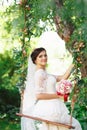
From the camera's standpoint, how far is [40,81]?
16.8 feet

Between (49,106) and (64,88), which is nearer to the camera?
(64,88)

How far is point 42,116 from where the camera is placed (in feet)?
16.9

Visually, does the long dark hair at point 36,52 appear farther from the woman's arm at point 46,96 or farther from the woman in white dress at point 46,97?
the woman's arm at point 46,96

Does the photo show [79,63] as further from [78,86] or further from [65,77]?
[65,77]

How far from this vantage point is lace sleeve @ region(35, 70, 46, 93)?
201 inches

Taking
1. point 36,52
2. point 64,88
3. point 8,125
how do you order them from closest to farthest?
point 64,88 → point 36,52 → point 8,125

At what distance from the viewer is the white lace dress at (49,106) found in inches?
202

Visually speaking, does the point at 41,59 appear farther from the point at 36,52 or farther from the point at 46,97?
the point at 46,97

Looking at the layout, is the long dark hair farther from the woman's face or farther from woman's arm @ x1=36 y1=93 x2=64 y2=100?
woman's arm @ x1=36 y1=93 x2=64 y2=100

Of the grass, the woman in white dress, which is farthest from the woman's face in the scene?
the grass

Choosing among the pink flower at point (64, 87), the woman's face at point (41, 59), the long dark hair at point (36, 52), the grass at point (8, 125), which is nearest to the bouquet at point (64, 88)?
the pink flower at point (64, 87)

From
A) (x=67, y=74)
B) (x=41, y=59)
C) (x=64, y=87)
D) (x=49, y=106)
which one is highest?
(x=41, y=59)

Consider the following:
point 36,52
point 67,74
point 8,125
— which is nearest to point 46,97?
point 67,74

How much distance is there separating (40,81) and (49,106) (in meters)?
0.30
